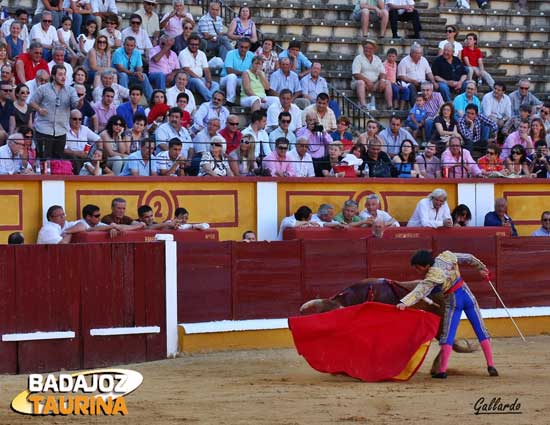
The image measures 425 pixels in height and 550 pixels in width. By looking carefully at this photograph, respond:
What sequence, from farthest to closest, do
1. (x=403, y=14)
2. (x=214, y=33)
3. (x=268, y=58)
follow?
(x=403, y=14), (x=214, y=33), (x=268, y=58)

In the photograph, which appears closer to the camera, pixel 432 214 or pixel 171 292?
pixel 171 292

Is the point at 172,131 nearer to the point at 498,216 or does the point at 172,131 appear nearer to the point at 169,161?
the point at 169,161

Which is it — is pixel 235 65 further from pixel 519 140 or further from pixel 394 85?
pixel 519 140

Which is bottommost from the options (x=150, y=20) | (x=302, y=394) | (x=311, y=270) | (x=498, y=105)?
(x=302, y=394)

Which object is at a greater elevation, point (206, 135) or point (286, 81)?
point (286, 81)

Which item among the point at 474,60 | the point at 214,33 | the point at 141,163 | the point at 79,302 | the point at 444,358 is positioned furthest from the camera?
the point at 474,60

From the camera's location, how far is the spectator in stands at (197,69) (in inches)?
580

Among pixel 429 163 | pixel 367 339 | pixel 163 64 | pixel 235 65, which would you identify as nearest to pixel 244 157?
pixel 163 64

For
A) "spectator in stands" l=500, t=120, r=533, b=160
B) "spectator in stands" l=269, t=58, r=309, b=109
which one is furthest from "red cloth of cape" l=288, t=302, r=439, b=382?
"spectator in stands" l=500, t=120, r=533, b=160

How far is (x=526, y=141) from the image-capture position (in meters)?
15.7

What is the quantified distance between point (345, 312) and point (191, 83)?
5.13 m

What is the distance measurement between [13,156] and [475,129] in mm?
5937

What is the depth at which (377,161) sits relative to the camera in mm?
14445

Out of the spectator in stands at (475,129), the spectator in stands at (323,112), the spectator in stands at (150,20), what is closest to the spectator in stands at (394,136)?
the spectator in stands at (323,112)
